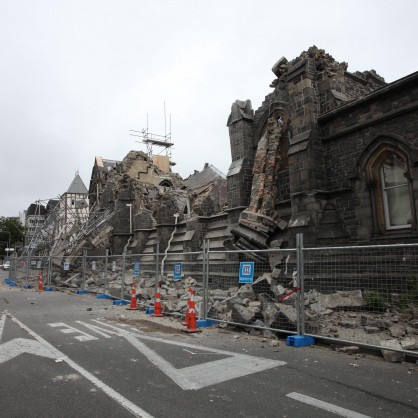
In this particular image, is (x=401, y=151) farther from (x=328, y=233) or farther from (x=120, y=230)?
(x=120, y=230)

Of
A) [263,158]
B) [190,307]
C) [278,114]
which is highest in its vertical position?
[278,114]

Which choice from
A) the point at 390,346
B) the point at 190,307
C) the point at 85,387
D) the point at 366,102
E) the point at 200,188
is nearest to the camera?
the point at 85,387

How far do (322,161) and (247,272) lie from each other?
679cm

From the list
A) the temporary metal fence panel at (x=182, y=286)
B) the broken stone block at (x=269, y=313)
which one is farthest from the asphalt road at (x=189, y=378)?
the temporary metal fence panel at (x=182, y=286)

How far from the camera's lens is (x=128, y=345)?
23.2 ft

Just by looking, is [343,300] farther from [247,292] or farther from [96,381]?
[96,381]

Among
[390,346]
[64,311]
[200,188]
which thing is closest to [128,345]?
[390,346]

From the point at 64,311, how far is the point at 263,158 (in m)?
9.57

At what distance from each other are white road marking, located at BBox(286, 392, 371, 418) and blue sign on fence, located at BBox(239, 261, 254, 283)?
3837mm

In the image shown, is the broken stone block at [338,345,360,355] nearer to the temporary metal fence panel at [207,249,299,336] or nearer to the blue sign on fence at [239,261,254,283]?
the temporary metal fence panel at [207,249,299,336]

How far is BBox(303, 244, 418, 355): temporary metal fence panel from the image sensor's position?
21.7 ft

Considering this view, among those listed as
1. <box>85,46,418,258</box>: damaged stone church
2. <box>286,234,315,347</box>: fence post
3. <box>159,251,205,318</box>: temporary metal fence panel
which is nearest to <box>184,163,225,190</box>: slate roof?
<box>85,46,418,258</box>: damaged stone church

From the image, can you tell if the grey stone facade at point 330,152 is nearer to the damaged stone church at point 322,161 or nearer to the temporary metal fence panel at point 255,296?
the damaged stone church at point 322,161

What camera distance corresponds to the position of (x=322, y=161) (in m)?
13.4
